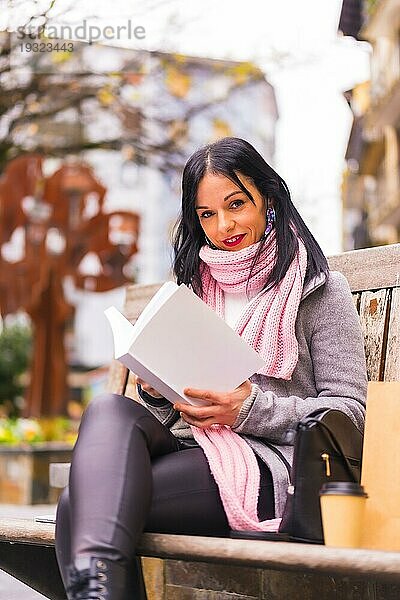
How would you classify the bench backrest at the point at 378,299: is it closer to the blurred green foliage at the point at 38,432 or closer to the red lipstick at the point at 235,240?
the red lipstick at the point at 235,240

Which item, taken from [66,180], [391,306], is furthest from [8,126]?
[391,306]

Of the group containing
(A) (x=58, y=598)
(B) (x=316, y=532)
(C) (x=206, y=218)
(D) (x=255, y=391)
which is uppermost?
(C) (x=206, y=218)

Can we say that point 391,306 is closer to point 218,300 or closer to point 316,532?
point 218,300

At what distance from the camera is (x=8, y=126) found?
901cm

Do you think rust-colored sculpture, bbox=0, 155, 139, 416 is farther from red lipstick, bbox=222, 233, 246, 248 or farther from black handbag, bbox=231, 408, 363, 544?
black handbag, bbox=231, 408, 363, 544

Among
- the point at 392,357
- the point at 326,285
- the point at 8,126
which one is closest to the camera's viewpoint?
the point at 326,285

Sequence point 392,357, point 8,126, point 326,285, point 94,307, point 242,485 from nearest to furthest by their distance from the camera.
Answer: point 242,485 < point 326,285 < point 392,357 < point 8,126 < point 94,307

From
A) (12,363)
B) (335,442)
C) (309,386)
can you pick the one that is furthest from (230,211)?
(12,363)

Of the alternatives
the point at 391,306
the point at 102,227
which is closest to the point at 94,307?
the point at 102,227

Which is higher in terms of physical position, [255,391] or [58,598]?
[255,391]

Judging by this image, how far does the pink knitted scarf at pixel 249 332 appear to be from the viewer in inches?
87.5

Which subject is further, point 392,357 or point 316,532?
point 392,357

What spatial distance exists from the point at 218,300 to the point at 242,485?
1.82 feet

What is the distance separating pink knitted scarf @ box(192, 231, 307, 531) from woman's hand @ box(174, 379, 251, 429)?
0.18 ft
